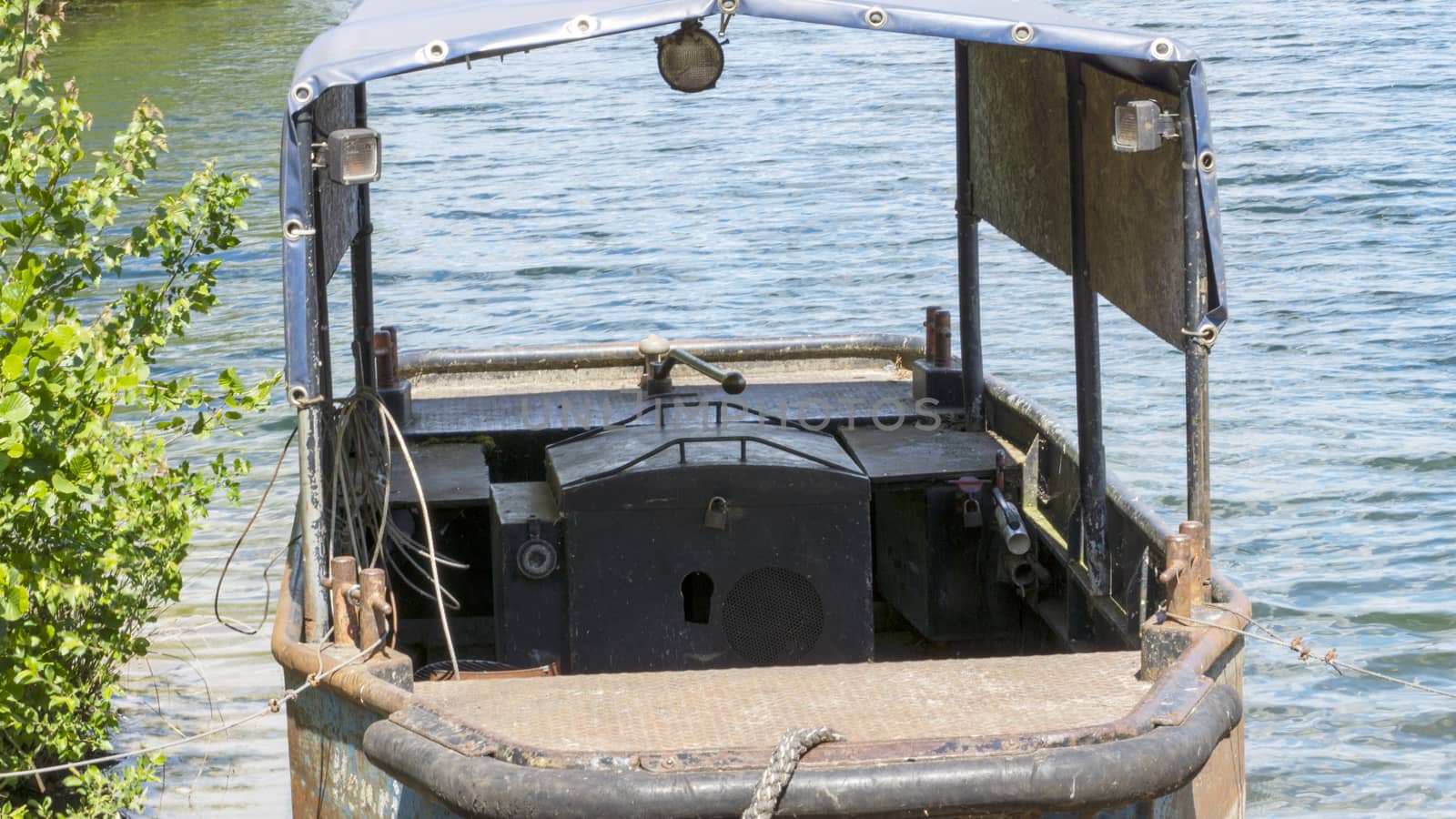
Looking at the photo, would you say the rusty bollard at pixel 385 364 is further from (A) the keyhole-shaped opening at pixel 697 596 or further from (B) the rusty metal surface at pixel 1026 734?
(A) the keyhole-shaped opening at pixel 697 596

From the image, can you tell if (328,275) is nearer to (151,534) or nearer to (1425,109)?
(151,534)

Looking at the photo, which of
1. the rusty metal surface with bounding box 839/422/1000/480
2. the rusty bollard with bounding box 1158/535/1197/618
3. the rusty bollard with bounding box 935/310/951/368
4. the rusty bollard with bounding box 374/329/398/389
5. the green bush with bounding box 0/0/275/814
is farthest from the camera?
the rusty bollard with bounding box 935/310/951/368

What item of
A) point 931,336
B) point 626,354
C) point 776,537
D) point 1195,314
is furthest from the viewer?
point 626,354

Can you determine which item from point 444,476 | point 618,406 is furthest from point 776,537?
point 618,406

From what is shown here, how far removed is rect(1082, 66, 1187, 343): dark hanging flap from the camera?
4.87 m

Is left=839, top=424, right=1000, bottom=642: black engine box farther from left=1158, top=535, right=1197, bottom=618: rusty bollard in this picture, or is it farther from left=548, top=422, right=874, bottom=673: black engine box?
left=1158, top=535, right=1197, bottom=618: rusty bollard

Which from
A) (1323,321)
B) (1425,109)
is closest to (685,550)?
(1323,321)

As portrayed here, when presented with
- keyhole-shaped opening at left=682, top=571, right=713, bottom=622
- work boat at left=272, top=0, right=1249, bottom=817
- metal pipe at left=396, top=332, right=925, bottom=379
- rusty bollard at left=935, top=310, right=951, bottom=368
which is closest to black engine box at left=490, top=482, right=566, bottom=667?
work boat at left=272, top=0, right=1249, bottom=817

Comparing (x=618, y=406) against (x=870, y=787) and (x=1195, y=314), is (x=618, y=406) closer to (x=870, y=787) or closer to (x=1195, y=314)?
(x=1195, y=314)

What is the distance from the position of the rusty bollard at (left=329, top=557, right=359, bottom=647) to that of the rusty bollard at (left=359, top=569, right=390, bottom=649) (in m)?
0.07

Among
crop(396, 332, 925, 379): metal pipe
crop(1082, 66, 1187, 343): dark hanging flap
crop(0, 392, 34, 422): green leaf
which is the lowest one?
crop(396, 332, 925, 379): metal pipe

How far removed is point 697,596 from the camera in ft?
18.5

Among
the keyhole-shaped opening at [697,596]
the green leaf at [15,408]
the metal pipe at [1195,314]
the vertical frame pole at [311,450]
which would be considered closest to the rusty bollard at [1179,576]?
the metal pipe at [1195,314]

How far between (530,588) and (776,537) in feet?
2.49
